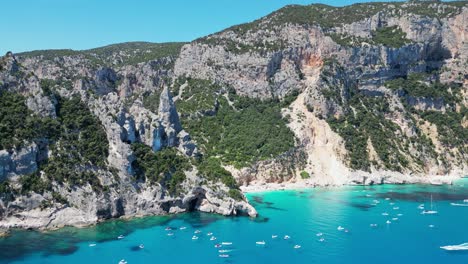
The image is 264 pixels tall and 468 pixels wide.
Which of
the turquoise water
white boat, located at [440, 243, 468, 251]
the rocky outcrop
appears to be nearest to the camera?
the turquoise water

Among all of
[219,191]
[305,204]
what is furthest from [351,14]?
[219,191]

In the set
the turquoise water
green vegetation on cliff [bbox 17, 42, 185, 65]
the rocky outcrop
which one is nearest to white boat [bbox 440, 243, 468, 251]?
the turquoise water

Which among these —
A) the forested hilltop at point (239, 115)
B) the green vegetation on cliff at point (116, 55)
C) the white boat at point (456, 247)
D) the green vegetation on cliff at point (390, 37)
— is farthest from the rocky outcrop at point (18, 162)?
the green vegetation on cliff at point (390, 37)

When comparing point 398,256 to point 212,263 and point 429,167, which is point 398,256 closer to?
point 212,263

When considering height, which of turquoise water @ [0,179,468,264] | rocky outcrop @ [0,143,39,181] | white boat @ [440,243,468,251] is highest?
rocky outcrop @ [0,143,39,181]

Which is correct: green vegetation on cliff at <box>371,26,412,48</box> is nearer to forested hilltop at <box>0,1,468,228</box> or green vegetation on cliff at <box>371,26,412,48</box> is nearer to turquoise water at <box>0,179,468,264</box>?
forested hilltop at <box>0,1,468,228</box>

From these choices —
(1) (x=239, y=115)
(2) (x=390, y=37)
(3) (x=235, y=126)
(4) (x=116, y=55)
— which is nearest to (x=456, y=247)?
(3) (x=235, y=126)

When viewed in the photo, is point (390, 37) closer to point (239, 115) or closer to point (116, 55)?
point (239, 115)
